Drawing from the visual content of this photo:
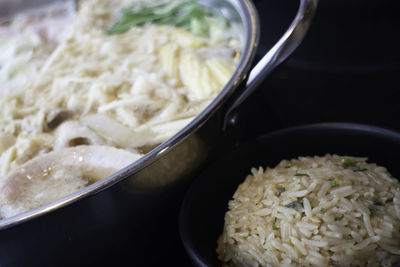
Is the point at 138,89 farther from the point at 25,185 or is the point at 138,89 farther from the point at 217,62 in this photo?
the point at 25,185

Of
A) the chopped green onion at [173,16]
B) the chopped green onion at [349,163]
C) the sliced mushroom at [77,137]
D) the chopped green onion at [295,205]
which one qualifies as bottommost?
the sliced mushroom at [77,137]

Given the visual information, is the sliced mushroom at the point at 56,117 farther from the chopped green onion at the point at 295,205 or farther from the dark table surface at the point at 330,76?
the chopped green onion at the point at 295,205

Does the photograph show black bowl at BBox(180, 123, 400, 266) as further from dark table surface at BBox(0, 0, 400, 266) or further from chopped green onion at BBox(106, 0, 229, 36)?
chopped green onion at BBox(106, 0, 229, 36)

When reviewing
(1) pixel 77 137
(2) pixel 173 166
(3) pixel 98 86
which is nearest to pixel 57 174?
(1) pixel 77 137

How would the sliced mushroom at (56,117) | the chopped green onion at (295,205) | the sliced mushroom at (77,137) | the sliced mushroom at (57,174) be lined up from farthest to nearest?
the sliced mushroom at (56,117)
the sliced mushroom at (77,137)
the sliced mushroom at (57,174)
the chopped green onion at (295,205)

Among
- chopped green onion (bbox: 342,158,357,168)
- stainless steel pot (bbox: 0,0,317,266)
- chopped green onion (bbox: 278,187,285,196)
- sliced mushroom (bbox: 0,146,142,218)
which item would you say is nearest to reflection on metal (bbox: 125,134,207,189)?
stainless steel pot (bbox: 0,0,317,266)

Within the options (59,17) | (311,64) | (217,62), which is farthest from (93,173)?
(59,17)

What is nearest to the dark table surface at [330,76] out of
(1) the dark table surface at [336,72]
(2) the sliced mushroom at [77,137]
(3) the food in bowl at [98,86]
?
(1) the dark table surface at [336,72]
